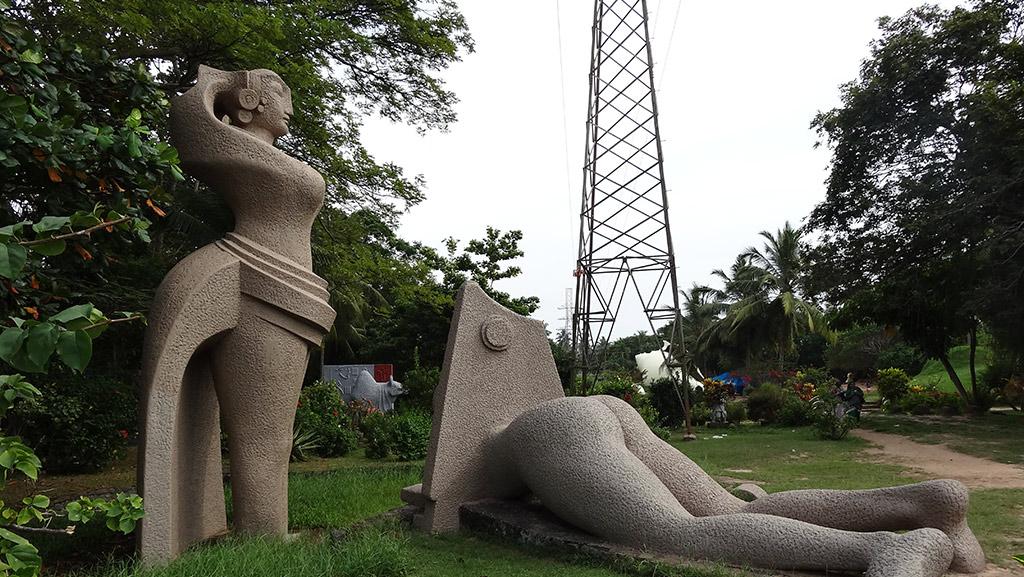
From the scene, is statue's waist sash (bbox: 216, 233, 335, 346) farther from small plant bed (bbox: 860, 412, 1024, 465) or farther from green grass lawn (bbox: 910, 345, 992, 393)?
green grass lawn (bbox: 910, 345, 992, 393)

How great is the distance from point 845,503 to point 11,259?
163 inches

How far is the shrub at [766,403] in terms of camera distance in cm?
1705

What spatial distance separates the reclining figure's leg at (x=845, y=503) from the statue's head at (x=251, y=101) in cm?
325

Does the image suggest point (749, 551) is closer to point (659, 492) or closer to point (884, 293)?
point (659, 492)

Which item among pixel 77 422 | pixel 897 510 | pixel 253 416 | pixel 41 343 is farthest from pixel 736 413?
pixel 41 343

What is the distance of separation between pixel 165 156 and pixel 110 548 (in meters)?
3.33

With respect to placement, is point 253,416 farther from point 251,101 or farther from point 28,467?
point 28,467

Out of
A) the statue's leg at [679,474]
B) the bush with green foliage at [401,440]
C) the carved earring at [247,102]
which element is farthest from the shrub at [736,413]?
the carved earring at [247,102]

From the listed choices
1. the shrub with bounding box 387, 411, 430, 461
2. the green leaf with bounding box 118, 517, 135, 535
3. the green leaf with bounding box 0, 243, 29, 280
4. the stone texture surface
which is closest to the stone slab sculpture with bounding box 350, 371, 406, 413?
the shrub with bounding box 387, 411, 430, 461

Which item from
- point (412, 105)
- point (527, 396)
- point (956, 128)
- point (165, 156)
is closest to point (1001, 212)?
point (956, 128)

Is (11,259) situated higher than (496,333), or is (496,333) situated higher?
(496,333)

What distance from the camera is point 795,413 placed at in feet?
53.2

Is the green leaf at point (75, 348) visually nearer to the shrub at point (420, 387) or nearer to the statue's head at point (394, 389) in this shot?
the shrub at point (420, 387)

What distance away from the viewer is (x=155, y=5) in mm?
8062
